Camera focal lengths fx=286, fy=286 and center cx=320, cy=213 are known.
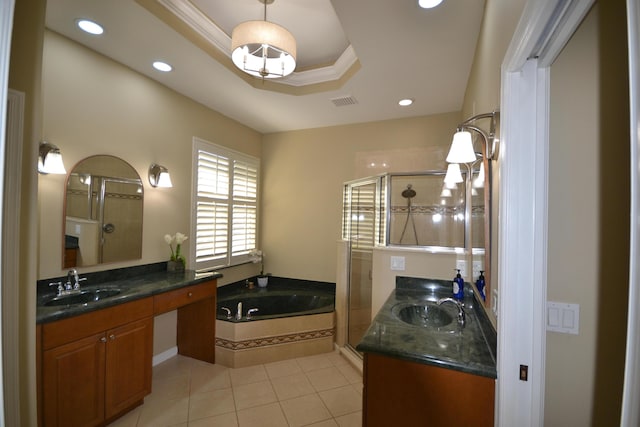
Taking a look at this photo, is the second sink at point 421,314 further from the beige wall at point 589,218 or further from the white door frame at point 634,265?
the white door frame at point 634,265

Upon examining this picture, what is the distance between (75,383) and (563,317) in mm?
2654

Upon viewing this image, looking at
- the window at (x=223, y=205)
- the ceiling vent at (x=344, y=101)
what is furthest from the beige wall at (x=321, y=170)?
the ceiling vent at (x=344, y=101)

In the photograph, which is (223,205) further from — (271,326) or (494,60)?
(494,60)

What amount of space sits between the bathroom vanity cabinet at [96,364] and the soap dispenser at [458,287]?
7.88ft

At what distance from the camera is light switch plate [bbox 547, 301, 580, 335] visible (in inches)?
43.9

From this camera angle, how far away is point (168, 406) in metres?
2.29

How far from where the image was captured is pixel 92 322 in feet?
6.12

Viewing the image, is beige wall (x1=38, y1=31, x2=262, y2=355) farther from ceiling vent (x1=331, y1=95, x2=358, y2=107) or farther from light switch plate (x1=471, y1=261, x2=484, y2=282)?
light switch plate (x1=471, y1=261, x2=484, y2=282)

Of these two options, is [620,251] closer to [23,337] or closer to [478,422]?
[478,422]

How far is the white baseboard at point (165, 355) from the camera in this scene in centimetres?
291

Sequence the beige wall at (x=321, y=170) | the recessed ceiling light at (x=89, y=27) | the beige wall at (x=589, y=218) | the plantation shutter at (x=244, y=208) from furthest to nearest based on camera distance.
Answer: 1. the plantation shutter at (x=244, y=208)
2. the beige wall at (x=321, y=170)
3. the recessed ceiling light at (x=89, y=27)
4. the beige wall at (x=589, y=218)

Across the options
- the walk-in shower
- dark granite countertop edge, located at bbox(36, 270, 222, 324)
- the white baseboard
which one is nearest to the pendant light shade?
the walk-in shower

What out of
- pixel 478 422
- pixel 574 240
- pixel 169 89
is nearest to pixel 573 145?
pixel 574 240

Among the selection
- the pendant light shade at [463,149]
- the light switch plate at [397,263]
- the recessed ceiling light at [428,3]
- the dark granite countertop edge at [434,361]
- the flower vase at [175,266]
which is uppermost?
the recessed ceiling light at [428,3]
